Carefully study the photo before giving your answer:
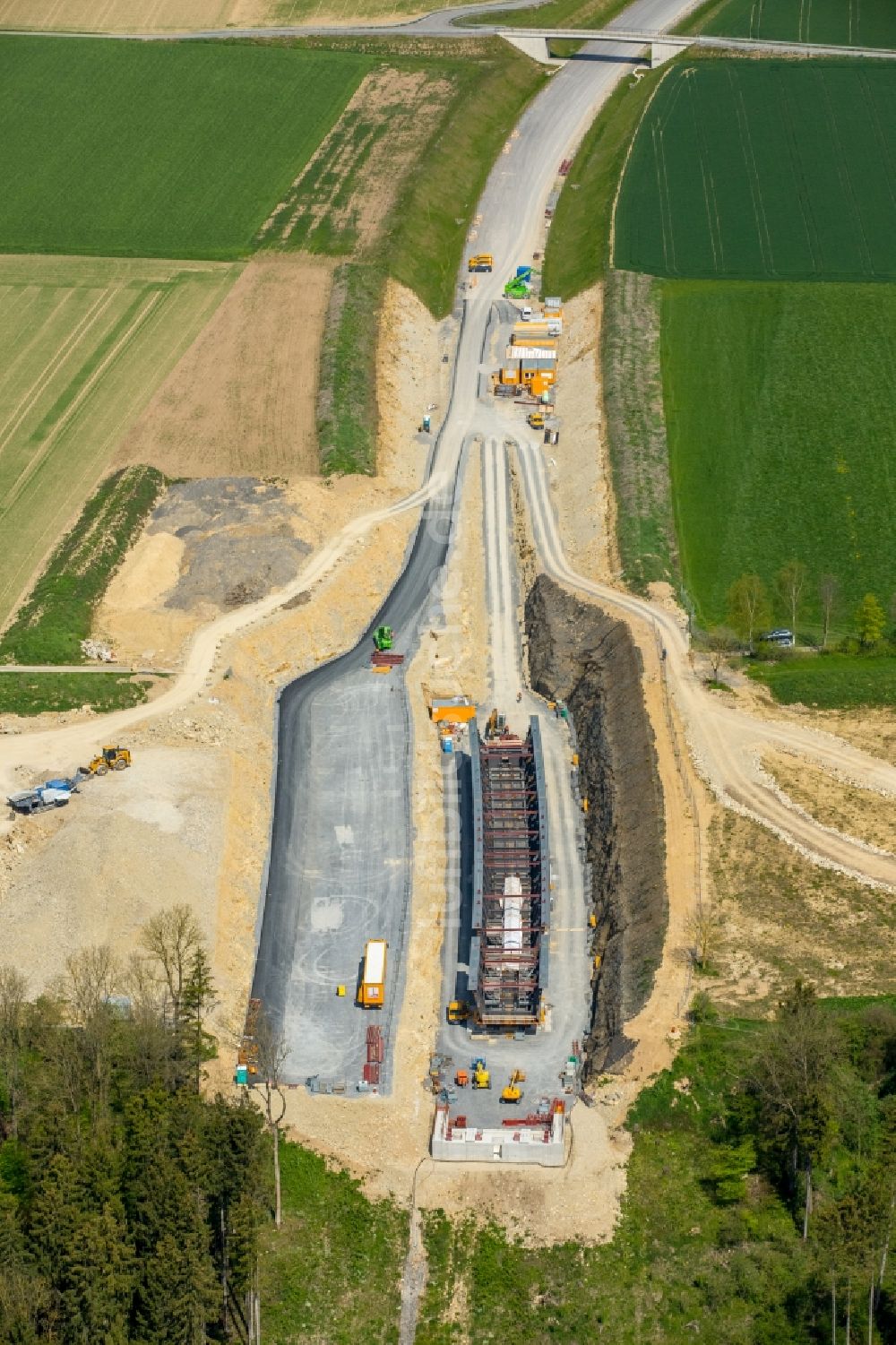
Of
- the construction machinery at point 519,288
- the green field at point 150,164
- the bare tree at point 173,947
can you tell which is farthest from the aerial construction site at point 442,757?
the construction machinery at point 519,288

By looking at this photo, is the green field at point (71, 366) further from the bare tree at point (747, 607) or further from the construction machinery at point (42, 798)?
the bare tree at point (747, 607)

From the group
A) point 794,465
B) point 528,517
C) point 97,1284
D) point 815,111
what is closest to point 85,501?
point 528,517

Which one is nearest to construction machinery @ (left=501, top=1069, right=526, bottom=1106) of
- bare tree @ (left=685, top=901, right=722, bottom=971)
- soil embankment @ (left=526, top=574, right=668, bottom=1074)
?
soil embankment @ (left=526, top=574, right=668, bottom=1074)

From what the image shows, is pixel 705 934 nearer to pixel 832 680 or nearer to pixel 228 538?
pixel 832 680

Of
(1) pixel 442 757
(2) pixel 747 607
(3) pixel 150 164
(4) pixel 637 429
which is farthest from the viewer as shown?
(3) pixel 150 164

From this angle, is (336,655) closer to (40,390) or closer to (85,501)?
(85,501)

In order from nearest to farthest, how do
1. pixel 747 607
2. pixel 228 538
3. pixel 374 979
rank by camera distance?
pixel 374 979, pixel 747 607, pixel 228 538

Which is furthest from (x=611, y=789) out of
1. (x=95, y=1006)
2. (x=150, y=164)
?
(x=150, y=164)
